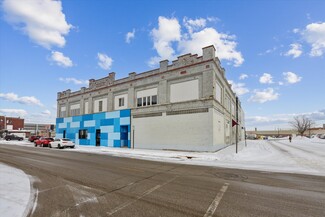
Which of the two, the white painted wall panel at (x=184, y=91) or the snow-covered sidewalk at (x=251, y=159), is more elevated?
the white painted wall panel at (x=184, y=91)

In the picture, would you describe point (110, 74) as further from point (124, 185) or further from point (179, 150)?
point (124, 185)

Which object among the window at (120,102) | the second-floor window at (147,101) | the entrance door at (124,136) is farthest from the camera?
the window at (120,102)

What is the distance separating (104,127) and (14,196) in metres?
27.4

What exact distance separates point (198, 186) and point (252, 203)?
7.30ft

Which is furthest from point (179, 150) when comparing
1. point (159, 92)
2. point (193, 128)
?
point (159, 92)

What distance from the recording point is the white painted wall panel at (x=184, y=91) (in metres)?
23.2

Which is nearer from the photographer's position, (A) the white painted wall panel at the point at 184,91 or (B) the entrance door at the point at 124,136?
(A) the white painted wall panel at the point at 184,91

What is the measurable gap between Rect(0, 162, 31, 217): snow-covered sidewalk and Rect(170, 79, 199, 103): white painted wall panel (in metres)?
18.3

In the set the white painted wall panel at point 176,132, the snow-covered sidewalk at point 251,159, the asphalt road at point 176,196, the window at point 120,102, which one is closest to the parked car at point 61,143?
the window at point 120,102

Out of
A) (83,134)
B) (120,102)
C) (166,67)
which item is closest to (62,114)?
(83,134)

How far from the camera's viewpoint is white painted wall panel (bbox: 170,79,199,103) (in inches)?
914

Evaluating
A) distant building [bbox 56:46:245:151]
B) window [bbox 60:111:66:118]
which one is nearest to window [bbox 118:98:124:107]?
distant building [bbox 56:46:245:151]

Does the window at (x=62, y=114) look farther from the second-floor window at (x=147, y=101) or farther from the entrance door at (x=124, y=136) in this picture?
the second-floor window at (x=147, y=101)

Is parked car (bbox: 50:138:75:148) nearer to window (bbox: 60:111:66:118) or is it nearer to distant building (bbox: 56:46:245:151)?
distant building (bbox: 56:46:245:151)
